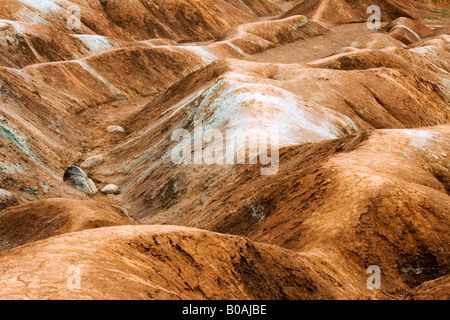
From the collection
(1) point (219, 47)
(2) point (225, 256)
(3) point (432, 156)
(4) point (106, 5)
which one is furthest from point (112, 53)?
(2) point (225, 256)

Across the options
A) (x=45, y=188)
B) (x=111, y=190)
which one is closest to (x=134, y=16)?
(x=111, y=190)

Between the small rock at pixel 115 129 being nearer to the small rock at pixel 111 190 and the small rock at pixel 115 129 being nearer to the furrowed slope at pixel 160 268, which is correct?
the small rock at pixel 111 190

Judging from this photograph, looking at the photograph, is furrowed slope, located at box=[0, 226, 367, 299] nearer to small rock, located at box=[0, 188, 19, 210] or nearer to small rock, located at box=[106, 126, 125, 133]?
small rock, located at box=[0, 188, 19, 210]

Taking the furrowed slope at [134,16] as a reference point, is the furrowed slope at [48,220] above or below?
below

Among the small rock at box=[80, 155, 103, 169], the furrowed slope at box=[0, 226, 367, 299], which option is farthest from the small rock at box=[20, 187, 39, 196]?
the furrowed slope at box=[0, 226, 367, 299]

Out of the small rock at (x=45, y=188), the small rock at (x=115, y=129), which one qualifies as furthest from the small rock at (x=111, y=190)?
the small rock at (x=115, y=129)

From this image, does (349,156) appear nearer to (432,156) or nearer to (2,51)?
(432,156)
